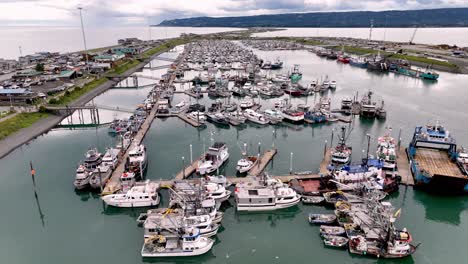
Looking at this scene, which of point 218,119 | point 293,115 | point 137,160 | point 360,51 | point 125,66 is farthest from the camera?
point 360,51

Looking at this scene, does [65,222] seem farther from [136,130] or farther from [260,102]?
[260,102]

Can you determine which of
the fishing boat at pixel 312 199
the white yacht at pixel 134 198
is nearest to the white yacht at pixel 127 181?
the white yacht at pixel 134 198

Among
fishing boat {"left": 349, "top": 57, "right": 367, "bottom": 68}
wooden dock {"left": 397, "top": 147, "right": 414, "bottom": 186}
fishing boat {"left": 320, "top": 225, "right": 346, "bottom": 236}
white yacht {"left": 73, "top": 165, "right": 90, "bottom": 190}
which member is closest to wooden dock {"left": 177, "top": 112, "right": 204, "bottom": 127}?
white yacht {"left": 73, "top": 165, "right": 90, "bottom": 190}

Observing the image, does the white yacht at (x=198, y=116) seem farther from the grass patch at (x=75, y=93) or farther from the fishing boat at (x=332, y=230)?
the fishing boat at (x=332, y=230)

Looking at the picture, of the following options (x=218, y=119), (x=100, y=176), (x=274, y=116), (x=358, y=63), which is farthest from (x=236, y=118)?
(x=358, y=63)

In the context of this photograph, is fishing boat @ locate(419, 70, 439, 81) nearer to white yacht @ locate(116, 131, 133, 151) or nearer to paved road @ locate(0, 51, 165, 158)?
white yacht @ locate(116, 131, 133, 151)

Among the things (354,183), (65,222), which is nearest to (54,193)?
(65,222)

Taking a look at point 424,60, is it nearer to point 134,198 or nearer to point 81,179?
point 134,198
